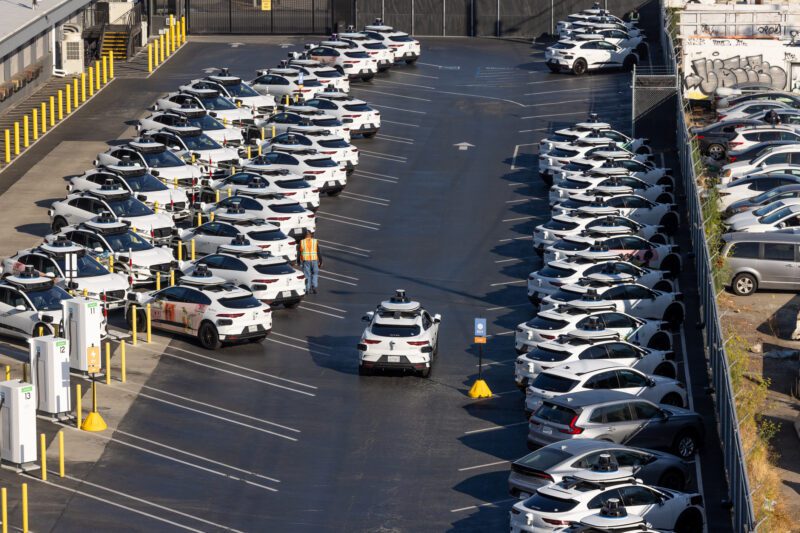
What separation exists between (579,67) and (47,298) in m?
36.9

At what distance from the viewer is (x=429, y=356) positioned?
39312mm

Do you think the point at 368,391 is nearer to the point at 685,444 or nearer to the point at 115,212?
the point at 685,444

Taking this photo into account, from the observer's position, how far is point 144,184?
51.5 meters

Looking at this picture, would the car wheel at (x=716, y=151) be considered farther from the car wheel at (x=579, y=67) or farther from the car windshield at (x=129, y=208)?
the car windshield at (x=129, y=208)

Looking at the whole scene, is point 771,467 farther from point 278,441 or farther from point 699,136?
point 699,136

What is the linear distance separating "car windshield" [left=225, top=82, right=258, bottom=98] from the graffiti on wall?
17321 millimetres

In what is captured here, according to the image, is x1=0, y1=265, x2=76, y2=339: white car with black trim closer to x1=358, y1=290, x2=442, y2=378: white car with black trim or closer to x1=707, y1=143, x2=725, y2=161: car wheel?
x1=358, y1=290, x2=442, y2=378: white car with black trim

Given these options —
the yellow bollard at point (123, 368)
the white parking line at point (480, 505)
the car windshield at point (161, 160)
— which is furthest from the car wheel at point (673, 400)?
the car windshield at point (161, 160)

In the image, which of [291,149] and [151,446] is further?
[291,149]

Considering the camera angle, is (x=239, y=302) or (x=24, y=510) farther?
(x=239, y=302)

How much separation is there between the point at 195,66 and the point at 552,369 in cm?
4152

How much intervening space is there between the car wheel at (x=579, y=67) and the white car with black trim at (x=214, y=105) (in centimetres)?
1671

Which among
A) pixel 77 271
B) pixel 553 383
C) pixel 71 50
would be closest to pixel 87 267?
pixel 77 271

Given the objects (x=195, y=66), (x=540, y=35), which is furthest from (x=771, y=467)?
(x=540, y=35)
